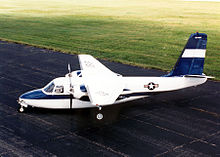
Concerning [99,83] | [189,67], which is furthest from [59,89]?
[189,67]

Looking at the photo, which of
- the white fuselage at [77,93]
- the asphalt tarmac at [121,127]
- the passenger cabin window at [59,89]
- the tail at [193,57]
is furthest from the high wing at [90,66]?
the tail at [193,57]

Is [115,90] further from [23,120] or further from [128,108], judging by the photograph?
[23,120]

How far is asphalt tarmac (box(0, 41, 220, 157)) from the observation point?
787 inches

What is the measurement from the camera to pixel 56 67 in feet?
133

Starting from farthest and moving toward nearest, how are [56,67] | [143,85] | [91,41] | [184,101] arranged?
[91,41]
[56,67]
[184,101]
[143,85]

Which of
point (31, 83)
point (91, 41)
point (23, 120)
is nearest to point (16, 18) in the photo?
point (91, 41)

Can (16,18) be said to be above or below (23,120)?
above

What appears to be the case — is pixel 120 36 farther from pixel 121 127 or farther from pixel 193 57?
pixel 121 127

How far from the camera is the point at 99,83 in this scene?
77.4 feet

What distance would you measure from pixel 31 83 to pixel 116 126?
1364 centimetres

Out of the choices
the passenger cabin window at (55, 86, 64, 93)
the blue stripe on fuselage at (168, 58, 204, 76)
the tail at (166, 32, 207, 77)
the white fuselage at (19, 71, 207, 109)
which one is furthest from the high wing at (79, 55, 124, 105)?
the tail at (166, 32, 207, 77)

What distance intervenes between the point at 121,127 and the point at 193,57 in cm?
933

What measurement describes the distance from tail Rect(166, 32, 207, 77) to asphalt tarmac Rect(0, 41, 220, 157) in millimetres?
3005

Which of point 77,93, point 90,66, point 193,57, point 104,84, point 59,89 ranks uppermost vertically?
point 193,57
